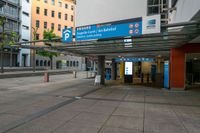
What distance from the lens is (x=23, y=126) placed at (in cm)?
522

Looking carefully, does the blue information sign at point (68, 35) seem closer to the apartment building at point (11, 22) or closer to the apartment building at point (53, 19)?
the apartment building at point (11, 22)

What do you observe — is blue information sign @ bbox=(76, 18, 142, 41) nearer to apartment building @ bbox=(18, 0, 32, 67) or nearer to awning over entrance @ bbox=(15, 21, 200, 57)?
awning over entrance @ bbox=(15, 21, 200, 57)

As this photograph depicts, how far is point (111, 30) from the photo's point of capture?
392 inches

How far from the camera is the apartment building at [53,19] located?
46.1 metres

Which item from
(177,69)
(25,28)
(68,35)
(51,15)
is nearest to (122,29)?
(68,35)

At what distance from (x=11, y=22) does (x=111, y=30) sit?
35.2 metres

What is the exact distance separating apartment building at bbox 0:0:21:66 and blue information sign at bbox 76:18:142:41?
29986mm

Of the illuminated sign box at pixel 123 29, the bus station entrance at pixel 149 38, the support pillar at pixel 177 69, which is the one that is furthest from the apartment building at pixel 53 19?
the illuminated sign box at pixel 123 29

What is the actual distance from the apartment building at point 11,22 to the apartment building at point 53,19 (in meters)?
6.17

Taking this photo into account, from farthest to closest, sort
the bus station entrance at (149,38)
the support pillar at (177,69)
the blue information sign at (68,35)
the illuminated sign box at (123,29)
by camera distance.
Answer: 1. the support pillar at (177,69)
2. the blue information sign at (68,35)
3. the bus station entrance at (149,38)
4. the illuminated sign box at (123,29)

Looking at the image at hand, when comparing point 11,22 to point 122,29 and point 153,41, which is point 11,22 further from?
point 122,29

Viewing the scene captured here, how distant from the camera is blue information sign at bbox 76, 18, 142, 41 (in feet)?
30.2

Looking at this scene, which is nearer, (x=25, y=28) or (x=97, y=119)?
(x=97, y=119)

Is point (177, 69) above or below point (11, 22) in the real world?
below
